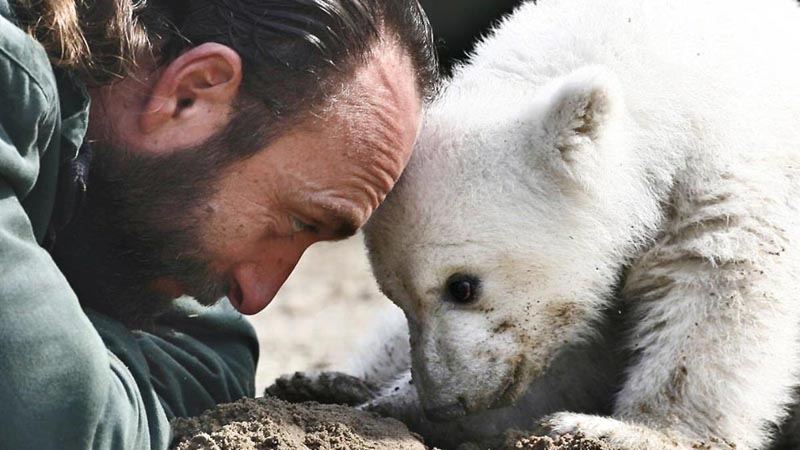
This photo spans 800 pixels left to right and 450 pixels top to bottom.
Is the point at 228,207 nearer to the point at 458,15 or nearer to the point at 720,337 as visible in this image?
the point at 720,337

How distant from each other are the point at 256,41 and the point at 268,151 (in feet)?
0.80

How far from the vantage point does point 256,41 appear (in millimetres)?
2717

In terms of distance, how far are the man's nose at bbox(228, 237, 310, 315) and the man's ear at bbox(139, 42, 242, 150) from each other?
0.33m

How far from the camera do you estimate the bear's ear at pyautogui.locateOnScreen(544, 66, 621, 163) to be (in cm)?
305

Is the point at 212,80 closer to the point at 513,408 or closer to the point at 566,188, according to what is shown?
the point at 566,188

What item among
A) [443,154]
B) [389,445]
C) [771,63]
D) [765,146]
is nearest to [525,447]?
[389,445]

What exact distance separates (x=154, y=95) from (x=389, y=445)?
929 mm

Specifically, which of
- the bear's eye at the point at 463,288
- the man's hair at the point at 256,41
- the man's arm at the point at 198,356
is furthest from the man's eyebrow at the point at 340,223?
the man's arm at the point at 198,356

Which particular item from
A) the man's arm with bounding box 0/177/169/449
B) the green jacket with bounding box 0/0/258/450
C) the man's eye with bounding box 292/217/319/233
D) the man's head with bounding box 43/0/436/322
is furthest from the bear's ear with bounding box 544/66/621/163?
the man's arm with bounding box 0/177/169/449

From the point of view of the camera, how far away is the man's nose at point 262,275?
283 centimetres

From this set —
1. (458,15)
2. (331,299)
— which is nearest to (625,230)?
(331,299)

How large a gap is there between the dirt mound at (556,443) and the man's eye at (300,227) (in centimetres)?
68

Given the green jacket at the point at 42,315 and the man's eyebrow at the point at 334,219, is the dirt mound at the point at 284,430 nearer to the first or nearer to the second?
the green jacket at the point at 42,315

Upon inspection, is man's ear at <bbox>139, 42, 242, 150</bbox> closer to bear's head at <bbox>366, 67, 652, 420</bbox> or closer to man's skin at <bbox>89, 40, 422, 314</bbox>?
man's skin at <bbox>89, 40, 422, 314</bbox>
